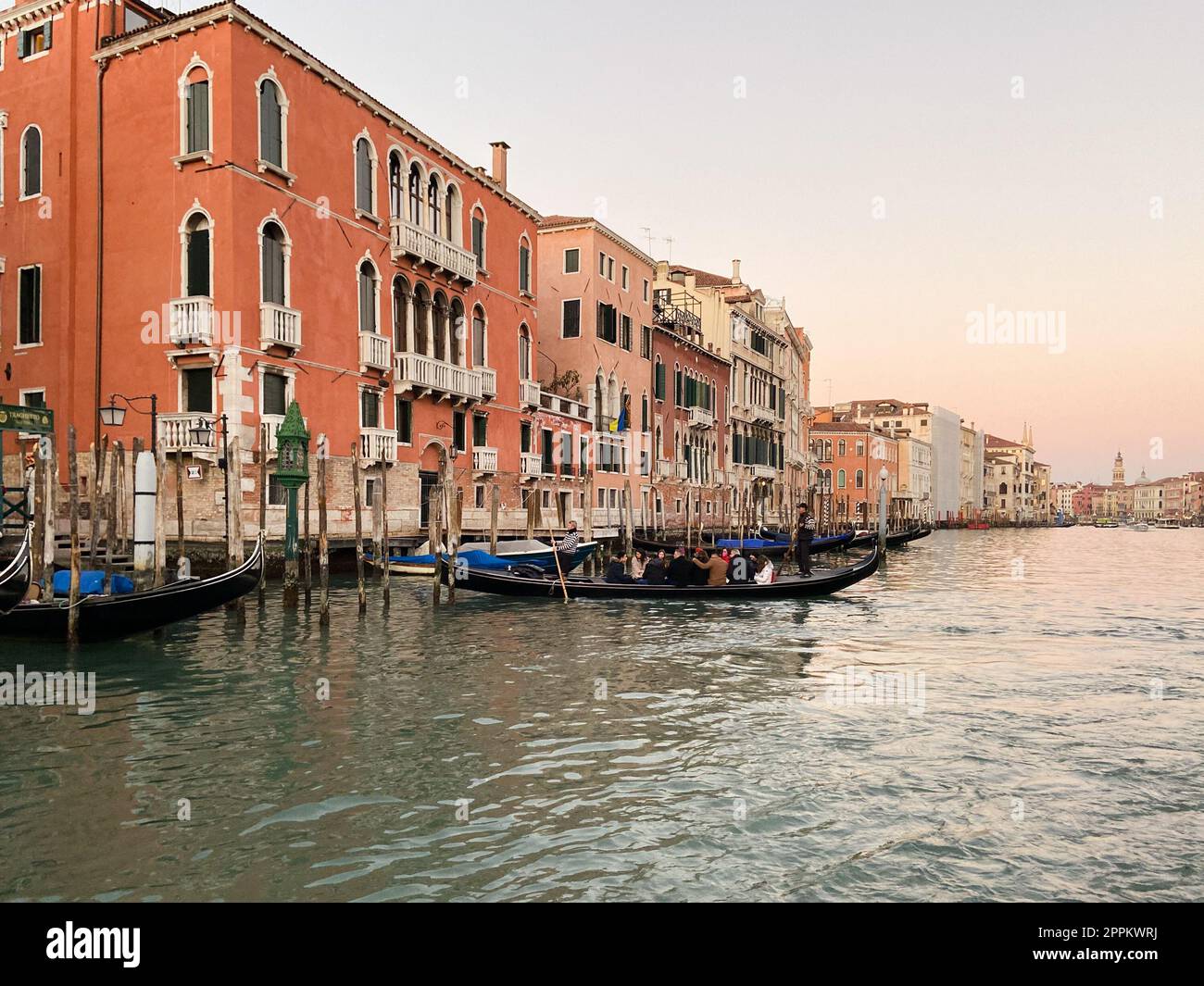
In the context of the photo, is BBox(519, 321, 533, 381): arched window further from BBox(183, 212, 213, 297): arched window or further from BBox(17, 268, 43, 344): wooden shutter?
BBox(17, 268, 43, 344): wooden shutter

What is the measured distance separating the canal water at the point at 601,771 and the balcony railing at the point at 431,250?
37.1 ft

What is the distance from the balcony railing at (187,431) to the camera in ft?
51.1

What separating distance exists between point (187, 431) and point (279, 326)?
8.14 feet

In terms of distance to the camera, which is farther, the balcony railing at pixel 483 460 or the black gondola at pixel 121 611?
the balcony railing at pixel 483 460

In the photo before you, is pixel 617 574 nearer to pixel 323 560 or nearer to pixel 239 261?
pixel 323 560

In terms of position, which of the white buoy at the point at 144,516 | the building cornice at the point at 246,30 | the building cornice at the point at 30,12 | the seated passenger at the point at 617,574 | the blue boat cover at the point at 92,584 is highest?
the building cornice at the point at 30,12

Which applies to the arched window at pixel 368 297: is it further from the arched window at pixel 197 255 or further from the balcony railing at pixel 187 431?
the balcony railing at pixel 187 431

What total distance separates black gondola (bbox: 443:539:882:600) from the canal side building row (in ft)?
8.93

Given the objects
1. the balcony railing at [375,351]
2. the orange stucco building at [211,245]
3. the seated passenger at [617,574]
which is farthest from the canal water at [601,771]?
the balcony railing at [375,351]

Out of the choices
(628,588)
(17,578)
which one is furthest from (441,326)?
(17,578)

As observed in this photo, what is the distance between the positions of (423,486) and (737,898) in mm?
18156

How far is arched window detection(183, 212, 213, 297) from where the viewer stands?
16297mm

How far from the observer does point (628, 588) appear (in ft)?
48.9
